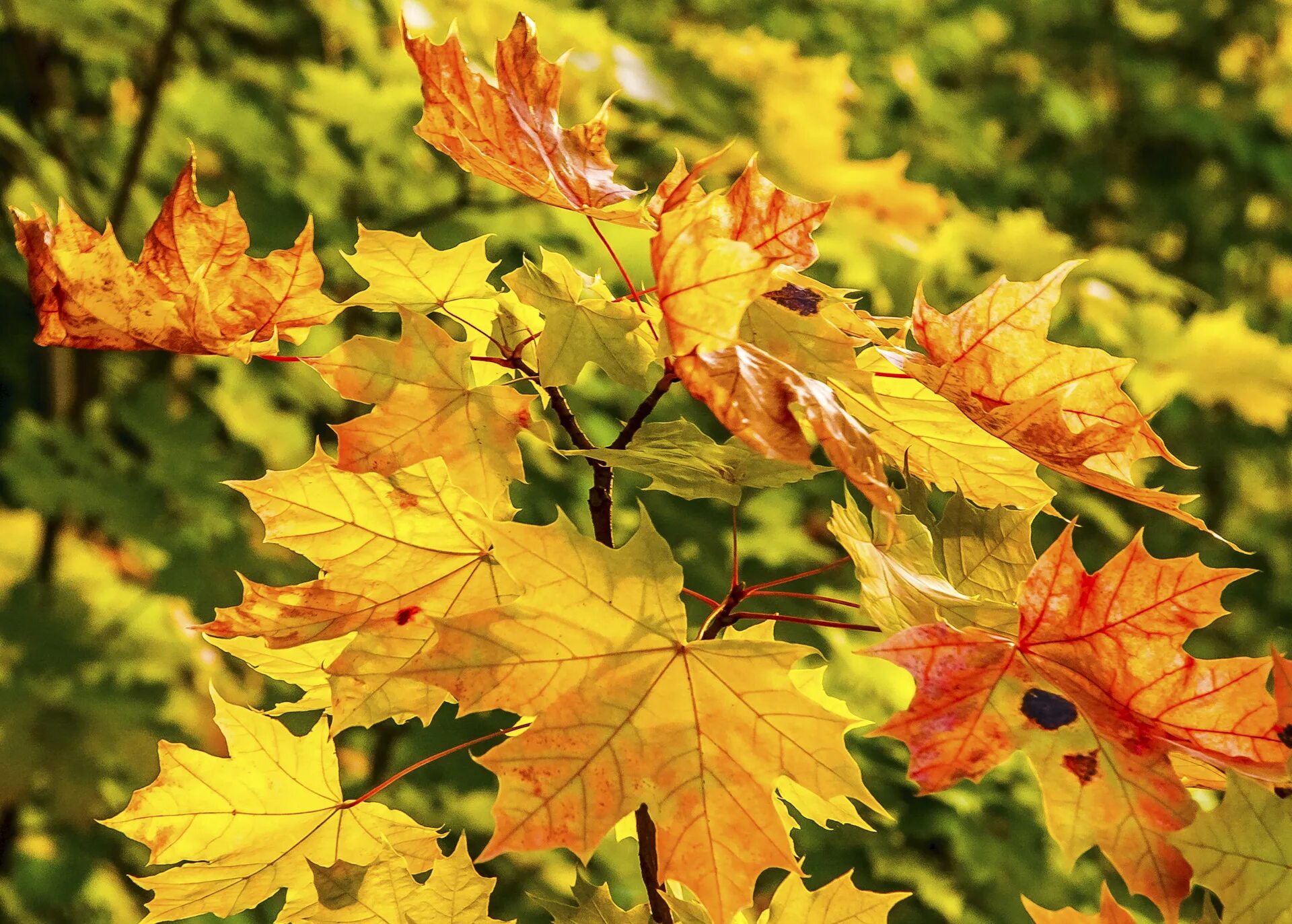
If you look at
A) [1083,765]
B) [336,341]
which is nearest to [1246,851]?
[1083,765]

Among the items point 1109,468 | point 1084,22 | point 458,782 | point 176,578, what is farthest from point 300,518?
point 1084,22

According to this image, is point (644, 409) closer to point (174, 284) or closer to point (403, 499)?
point (403, 499)

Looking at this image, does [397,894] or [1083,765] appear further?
[397,894]

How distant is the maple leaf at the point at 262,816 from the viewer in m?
0.66

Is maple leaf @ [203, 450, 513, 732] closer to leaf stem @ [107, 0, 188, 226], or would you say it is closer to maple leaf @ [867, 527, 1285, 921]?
maple leaf @ [867, 527, 1285, 921]

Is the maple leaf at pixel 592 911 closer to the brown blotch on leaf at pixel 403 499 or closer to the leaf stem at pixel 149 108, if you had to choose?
the brown blotch on leaf at pixel 403 499

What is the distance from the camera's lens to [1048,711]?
0.51m

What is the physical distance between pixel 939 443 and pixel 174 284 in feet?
1.44

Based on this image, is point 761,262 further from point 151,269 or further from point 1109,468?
point 151,269

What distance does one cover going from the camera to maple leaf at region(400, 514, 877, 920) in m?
0.50

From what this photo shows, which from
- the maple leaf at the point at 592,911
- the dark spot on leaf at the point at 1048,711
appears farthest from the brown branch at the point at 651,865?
Answer: the dark spot on leaf at the point at 1048,711

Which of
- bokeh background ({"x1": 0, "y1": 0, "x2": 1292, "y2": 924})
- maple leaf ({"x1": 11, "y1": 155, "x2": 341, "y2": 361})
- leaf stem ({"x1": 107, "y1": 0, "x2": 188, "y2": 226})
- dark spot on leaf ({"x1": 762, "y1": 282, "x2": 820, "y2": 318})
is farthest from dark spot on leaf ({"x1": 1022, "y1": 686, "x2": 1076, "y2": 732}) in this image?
leaf stem ({"x1": 107, "y1": 0, "x2": 188, "y2": 226})

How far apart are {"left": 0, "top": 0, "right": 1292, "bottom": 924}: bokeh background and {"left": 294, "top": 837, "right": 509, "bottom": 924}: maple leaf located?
25.4 inches

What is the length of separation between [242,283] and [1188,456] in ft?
10.4
